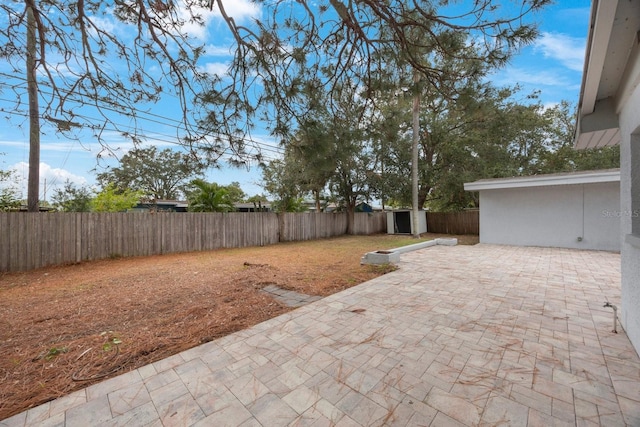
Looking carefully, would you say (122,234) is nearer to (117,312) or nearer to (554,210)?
(117,312)

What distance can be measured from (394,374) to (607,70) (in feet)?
9.89

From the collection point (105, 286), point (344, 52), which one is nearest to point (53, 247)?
point (105, 286)

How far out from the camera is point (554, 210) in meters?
8.93

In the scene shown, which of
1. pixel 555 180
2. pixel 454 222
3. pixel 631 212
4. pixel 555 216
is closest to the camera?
pixel 631 212

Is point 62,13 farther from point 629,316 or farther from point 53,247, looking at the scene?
point 629,316

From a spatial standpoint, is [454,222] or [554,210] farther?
[454,222]

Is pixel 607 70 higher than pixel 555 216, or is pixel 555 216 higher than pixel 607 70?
pixel 607 70

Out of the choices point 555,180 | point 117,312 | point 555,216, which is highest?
point 555,180

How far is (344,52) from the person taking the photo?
366 cm

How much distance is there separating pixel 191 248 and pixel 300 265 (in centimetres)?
461

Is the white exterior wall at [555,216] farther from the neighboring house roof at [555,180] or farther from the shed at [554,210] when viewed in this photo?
the neighboring house roof at [555,180]

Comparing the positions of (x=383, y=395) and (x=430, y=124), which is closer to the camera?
(x=383, y=395)

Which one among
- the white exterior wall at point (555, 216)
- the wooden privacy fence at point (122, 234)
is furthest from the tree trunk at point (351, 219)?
the white exterior wall at point (555, 216)

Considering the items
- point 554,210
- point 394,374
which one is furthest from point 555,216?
point 394,374
